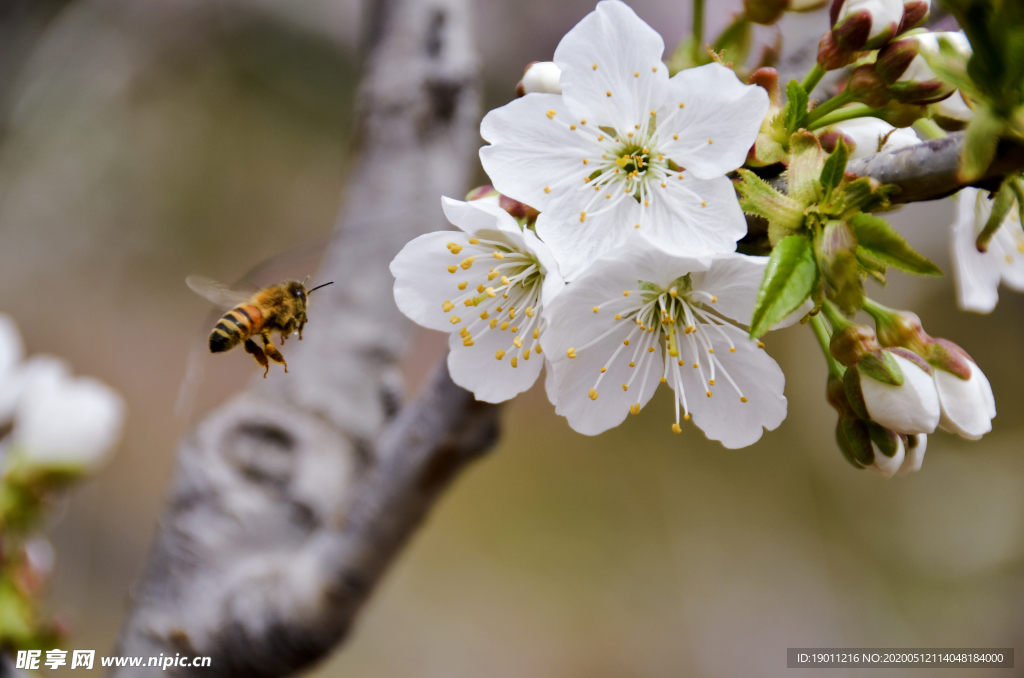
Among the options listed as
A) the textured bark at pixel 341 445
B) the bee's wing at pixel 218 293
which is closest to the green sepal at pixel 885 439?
the textured bark at pixel 341 445

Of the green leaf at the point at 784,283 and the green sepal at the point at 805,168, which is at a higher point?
the green sepal at the point at 805,168

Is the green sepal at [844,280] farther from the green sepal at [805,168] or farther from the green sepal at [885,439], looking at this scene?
the green sepal at [885,439]

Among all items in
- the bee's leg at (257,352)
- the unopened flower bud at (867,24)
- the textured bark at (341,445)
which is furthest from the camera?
the textured bark at (341,445)

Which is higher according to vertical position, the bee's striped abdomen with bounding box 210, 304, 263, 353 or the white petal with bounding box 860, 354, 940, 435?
the bee's striped abdomen with bounding box 210, 304, 263, 353

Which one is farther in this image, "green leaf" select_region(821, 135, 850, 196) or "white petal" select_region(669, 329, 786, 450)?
"white petal" select_region(669, 329, 786, 450)

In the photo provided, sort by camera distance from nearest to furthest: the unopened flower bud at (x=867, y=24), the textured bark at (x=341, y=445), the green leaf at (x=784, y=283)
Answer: the green leaf at (x=784, y=283) < the unopened flower bud at (x=867, y=24) < the textured bark at (x=341, y=445)

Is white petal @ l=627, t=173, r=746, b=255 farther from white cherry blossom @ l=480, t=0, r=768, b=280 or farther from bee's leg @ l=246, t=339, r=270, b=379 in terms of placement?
bee's leg @ l=246, t=339, r=270, b=379

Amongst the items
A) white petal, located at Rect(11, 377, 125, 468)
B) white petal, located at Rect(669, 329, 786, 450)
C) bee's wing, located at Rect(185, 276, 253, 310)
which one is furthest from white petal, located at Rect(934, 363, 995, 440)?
white petal, located at Rect(11, 377, 125, 468)
